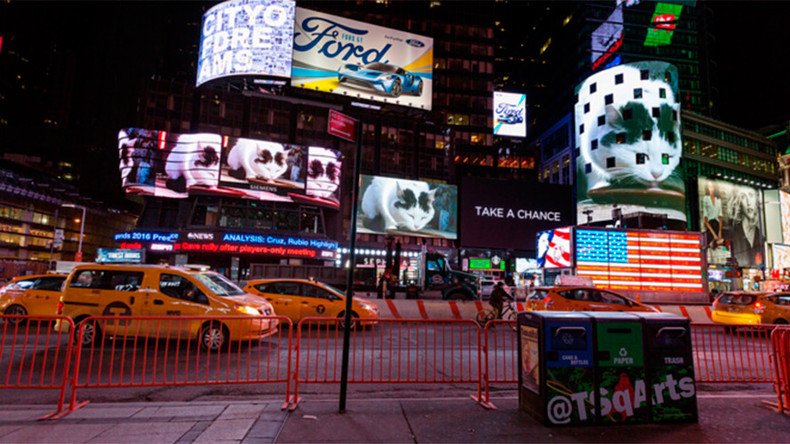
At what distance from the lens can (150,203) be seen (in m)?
45.0

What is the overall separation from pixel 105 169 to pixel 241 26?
80.7 m

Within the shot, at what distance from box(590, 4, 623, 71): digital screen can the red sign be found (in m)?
65.4

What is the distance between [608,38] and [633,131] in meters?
19.3

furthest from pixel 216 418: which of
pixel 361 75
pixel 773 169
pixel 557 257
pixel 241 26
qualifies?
pixel 773 169

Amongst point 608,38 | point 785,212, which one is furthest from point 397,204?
point 785,212

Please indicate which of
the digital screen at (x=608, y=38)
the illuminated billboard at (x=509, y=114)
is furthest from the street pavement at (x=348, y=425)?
the digital screen at (x=608, y=38)

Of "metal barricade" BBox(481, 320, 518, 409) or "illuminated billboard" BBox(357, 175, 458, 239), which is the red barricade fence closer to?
"metal barricade" BBox(481, 320, 518, 409)

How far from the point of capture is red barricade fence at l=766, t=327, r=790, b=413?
571 centimetres

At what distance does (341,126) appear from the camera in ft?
17.8

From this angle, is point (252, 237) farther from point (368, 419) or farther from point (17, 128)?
point (17, 128)

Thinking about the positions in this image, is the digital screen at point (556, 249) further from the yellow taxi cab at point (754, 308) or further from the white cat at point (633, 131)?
the white cat at point (633, 131)

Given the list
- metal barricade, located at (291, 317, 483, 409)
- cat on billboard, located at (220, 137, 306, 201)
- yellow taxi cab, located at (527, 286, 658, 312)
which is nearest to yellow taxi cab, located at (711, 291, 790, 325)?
yellow taxi cab, located at (527, 286, 658, 312)

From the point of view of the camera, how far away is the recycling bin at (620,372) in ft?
16.0

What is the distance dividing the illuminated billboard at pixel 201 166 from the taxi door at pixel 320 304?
2885cm
